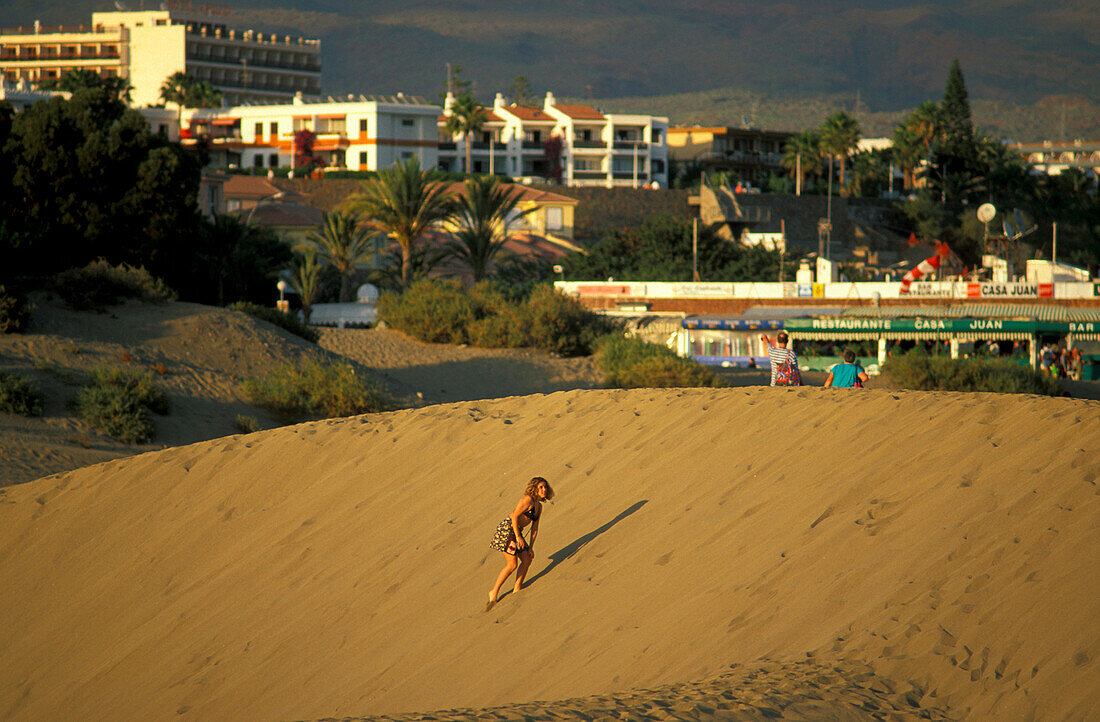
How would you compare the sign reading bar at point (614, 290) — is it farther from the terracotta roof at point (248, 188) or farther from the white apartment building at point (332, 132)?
the white apartment building at point (332, 132)

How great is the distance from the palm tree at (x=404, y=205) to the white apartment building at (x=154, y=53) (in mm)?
86049

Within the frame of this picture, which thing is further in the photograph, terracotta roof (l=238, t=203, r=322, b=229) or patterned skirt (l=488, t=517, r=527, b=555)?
terracotta roof (l=238, t=203, r=322, b=229)

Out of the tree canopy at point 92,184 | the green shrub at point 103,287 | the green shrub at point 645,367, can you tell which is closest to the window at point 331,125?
the tree canopy at point 92,184

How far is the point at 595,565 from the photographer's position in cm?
916

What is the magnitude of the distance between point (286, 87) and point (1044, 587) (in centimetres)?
13168

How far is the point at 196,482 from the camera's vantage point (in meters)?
13.1

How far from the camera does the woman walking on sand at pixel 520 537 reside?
896 centimetres

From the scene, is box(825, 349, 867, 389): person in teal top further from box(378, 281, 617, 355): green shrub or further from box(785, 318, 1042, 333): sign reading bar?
box(785, 318, 1042, 333): sign reading bar

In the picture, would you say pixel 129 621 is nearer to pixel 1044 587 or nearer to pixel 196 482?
pixel 196 482

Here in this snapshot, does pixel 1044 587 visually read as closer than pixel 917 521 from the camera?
Yes

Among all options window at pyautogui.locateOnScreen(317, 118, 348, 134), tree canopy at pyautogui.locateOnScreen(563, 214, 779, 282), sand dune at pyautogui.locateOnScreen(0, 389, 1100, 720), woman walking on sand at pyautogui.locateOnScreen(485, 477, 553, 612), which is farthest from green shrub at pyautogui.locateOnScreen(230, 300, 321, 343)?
window at pyautogui.locateOnScreen(317, 118, 348, 134)

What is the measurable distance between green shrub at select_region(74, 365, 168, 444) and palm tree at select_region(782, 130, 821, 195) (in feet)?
274

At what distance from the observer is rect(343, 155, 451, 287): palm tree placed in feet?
134

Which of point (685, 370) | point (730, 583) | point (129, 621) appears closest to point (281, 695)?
point (129, 621)
